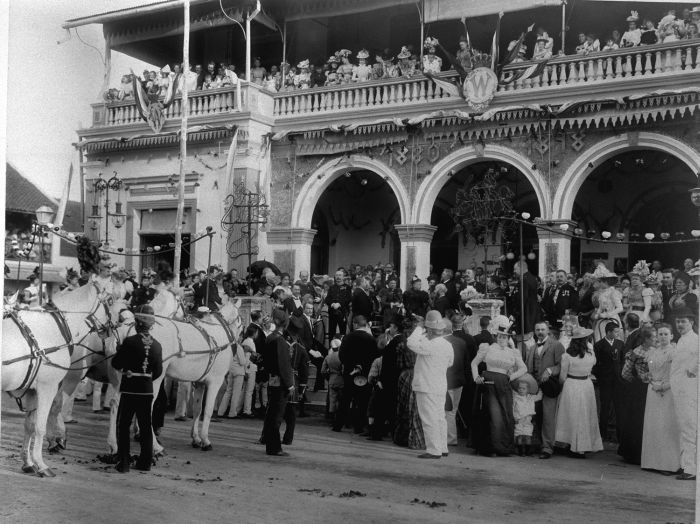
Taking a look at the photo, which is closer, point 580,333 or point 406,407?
point 580,333

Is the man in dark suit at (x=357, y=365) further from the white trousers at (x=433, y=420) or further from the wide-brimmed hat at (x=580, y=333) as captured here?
the wide-brimmed hat at (x=580, y=333)

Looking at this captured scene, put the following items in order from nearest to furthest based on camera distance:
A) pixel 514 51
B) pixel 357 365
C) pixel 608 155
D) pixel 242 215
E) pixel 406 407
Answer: pixel 406 407 < pixel 357 365 < pixel 608 155 < pixel 514 51 < pixel 242 215

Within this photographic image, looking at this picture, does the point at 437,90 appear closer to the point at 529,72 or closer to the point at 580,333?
the point at 529,72

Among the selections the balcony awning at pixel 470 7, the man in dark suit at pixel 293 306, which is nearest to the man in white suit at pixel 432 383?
the man in dark suit at pixel 293 306

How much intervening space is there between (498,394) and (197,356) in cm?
367

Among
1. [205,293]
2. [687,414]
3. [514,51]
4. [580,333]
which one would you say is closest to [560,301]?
[580,333]

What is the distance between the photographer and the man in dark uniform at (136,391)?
8.40 metres

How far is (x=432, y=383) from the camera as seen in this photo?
10.2 m

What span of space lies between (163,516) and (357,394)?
17.1 ft

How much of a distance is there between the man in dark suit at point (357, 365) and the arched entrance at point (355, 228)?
874cm

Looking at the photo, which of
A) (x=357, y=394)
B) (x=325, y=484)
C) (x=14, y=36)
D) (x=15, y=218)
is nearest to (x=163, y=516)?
(x=325, y=484)

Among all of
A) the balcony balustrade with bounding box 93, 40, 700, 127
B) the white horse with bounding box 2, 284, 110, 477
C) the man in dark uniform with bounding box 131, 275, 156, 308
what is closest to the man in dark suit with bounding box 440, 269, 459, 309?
the balcony balustrade with bounding box 93, 40, 700, 127

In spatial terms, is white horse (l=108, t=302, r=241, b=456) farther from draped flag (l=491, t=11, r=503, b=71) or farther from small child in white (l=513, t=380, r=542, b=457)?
draped flag (l=491, t=11, r=503, b=71)

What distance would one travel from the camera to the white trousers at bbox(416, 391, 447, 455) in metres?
10.1
